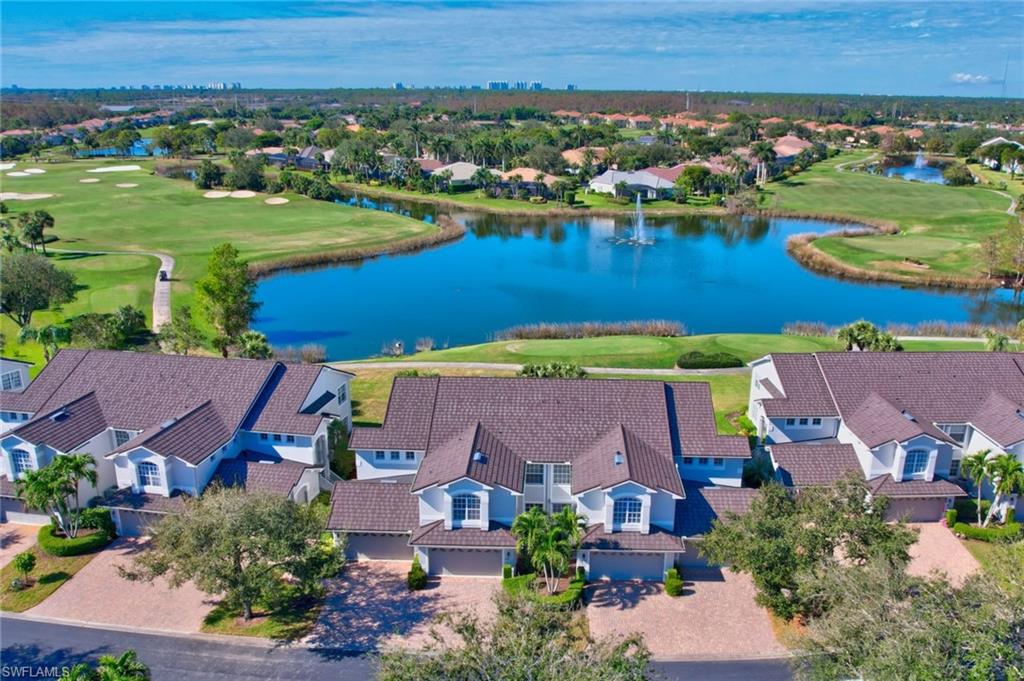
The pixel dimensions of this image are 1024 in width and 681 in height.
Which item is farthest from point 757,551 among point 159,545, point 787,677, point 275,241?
point 275,241

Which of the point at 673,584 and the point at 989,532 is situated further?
the point at 989,532

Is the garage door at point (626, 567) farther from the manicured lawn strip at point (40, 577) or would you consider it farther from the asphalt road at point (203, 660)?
the manicured lawn strip at point (40, 577)

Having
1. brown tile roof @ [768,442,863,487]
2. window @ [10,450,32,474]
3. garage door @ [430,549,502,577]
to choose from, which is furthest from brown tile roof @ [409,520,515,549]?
window @ [10,450,32,474]

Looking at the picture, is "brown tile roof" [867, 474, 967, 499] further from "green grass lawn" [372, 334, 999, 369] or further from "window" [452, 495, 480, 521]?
"green grass lawn" [372, 334, 999, 369]

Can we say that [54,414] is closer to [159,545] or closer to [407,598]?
[159,545]

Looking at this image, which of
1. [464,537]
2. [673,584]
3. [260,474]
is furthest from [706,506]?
[260,474]

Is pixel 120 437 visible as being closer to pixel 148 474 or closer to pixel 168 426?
pixel 168 426
